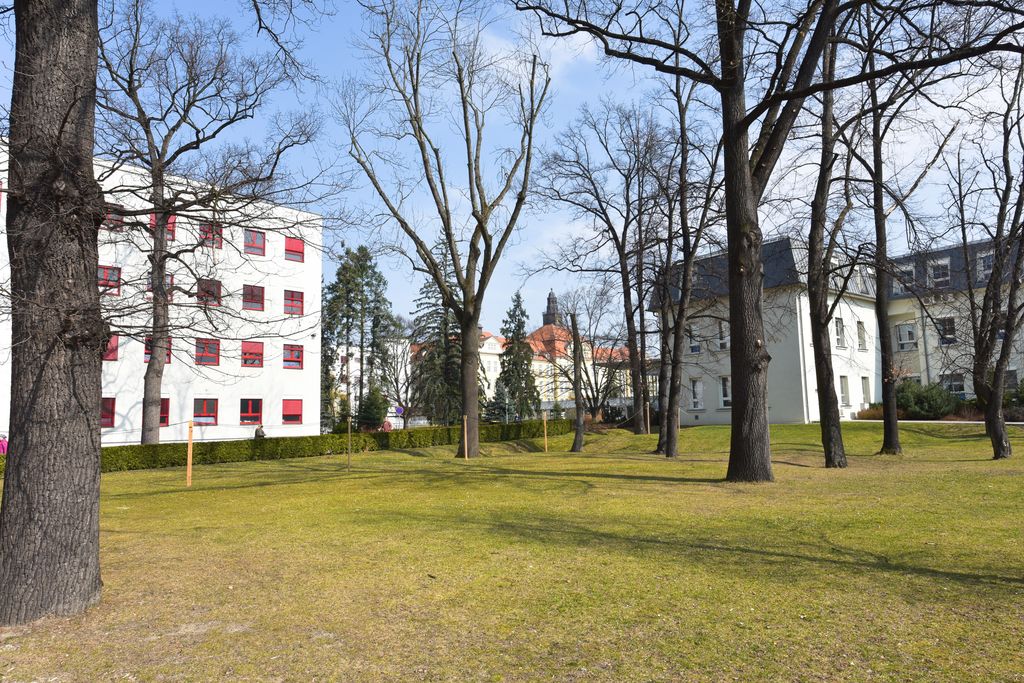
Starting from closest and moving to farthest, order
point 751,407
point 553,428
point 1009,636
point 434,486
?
point 1009,636, point 751,407, point 434,486, point 553,428

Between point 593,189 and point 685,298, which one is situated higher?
point 593,189

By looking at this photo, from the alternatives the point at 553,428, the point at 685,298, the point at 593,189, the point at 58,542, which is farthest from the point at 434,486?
the point at 553,428

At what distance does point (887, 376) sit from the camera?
17984 millimetres

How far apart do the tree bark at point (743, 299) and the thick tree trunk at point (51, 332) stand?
9975 mm

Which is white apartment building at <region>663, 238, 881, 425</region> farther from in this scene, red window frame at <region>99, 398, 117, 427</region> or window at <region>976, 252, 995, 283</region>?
red window frame at <region>99, 398, 117, 427</region>

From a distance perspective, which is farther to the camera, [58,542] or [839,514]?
[839,514]

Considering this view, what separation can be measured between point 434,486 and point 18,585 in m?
8.32

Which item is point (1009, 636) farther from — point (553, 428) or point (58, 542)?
point (553, 428)

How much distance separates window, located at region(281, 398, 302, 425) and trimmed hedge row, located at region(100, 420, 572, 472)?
10.5m

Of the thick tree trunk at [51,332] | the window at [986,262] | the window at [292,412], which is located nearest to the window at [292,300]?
the window at [292,412]

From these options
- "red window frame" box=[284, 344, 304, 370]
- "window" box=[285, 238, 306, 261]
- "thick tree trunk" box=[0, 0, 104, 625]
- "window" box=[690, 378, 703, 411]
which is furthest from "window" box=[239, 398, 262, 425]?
"thick tree trunk" box=[0, 0, 104, 625]

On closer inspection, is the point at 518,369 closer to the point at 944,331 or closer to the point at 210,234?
the point at 944,331

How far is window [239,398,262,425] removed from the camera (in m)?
35.8

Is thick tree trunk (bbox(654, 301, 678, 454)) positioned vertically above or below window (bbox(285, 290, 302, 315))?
below
